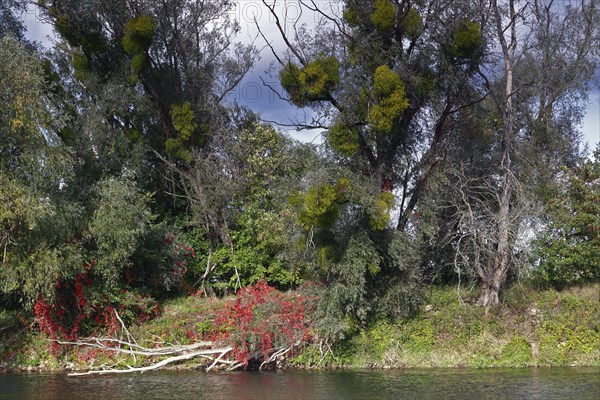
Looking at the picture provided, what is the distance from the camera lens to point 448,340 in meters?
21.1

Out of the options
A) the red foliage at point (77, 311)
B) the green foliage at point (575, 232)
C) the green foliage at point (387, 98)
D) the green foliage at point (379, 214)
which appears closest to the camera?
the green foliage at point (379, 214)

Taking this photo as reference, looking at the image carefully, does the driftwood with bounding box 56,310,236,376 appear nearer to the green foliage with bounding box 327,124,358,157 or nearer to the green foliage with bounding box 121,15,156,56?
the green foliage with bounding box 327,124,358,157

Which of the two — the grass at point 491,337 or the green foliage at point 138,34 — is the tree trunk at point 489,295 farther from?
the green foliage at point 138,34

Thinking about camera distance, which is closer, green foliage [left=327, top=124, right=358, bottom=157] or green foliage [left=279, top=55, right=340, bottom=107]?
green foliage [left=327, top=124, right=358, bottom=157]

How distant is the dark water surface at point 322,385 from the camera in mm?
14891

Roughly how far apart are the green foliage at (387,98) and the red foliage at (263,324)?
6337 millimetres

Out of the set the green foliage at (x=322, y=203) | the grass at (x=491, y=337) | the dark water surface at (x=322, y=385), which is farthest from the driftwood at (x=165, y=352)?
the green foliage at (x=322, y=203)

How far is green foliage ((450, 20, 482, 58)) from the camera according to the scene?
2180cm

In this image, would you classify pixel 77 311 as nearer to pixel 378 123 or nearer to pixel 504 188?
pixel 378 123

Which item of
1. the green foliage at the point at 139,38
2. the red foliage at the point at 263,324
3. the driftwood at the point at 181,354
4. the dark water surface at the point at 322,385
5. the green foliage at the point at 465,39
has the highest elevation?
the green foliage at the point at 139,38

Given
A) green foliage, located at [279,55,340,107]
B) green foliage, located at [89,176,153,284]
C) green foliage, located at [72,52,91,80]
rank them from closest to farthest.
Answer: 1. green foliage, located at [89,176,153,284]
2. green foliage, located at [279,55,340,107]
3. green foliage, located at [72,52,91,80]

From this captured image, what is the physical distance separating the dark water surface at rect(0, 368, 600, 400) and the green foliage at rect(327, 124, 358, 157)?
7263 millimetres

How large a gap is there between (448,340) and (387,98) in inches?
321

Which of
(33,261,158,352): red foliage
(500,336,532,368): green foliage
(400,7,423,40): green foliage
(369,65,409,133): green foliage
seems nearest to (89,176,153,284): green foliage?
(33,261,158,352): red foliage
